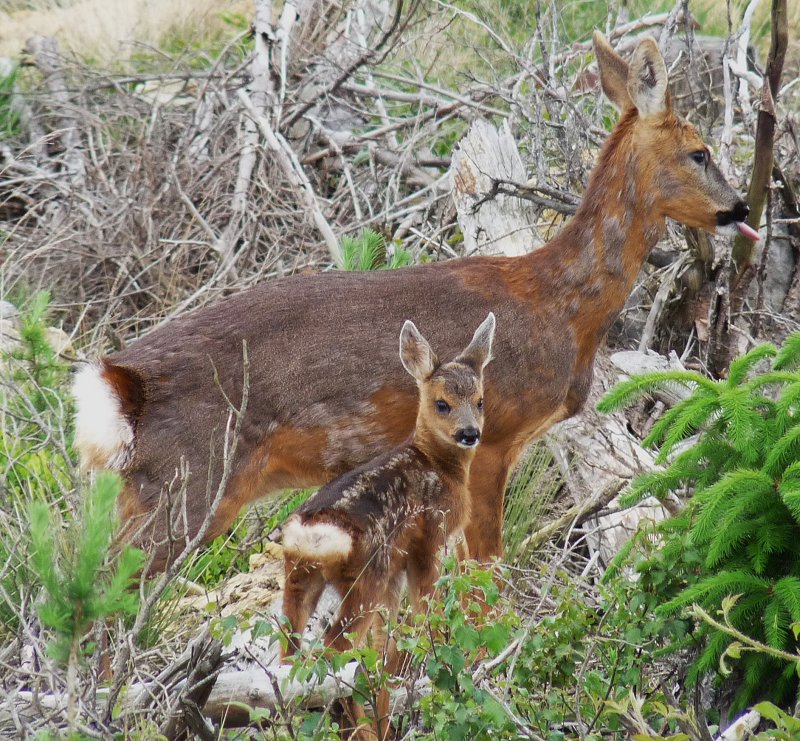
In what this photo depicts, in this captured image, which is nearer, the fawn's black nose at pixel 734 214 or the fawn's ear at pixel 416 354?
the fawn's ear at pixel 416 354

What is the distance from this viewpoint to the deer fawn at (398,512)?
4.80m

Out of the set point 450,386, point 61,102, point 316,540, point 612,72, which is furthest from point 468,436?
point 61,102

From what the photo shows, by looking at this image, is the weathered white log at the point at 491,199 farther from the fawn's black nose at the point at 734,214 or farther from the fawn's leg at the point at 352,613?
the fawn's leg at the point at 352,613

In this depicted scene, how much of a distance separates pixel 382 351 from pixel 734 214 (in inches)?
76.1

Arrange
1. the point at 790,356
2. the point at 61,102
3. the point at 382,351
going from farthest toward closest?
the point at 61,102 < the point at 382,351 < the point at 790,356

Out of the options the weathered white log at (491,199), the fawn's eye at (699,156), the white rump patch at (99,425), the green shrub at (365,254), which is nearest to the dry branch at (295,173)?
the green shrub at (365,254)

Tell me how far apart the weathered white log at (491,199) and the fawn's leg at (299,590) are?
3224 mm

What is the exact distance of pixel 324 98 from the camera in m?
10.3

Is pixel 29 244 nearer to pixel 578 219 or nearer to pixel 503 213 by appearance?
pixel 503 213

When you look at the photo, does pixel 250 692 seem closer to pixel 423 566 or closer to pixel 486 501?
pixel 423 566

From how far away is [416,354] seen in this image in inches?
214

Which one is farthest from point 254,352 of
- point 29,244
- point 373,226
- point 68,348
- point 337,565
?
point 29,244

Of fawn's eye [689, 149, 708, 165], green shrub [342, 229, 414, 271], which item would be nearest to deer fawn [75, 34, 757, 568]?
fawn's eye [689, 149, 708, 165]

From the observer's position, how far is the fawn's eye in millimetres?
6086
